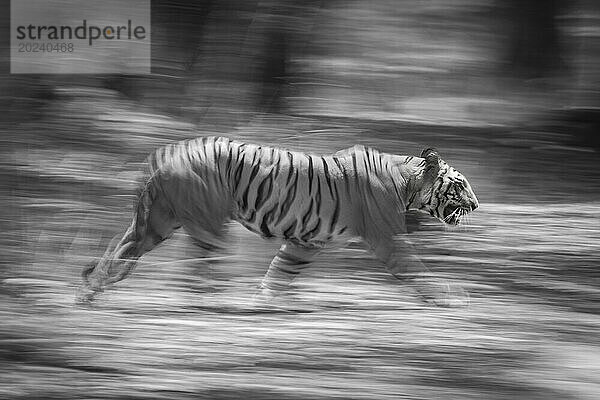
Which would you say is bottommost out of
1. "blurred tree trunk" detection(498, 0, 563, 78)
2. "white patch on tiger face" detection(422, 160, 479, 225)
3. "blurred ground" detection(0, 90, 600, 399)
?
"blurred ground" detection(0, 90, 600, 399)

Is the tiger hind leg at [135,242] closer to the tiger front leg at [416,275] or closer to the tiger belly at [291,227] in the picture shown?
the tiger belly at [291,227]

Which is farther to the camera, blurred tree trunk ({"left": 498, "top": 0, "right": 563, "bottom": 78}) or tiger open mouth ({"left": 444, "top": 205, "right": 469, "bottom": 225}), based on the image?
blurred tree trunk ({"left": 498, "top": 0, "right": 563, "bottom": 78})

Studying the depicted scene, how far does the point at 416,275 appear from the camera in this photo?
3.93 metres

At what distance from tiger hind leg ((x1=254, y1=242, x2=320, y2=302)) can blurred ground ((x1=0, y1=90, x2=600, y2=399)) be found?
42 millimetres

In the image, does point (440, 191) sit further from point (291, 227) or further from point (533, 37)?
point (533, 37)

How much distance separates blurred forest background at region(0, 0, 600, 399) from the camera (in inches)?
141

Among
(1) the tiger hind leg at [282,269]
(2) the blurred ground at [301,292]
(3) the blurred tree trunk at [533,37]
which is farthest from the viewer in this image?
(3) the blurred tree trunk at [533,37]

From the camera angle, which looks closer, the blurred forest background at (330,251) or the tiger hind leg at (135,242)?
the blurred forest background at (330,251)

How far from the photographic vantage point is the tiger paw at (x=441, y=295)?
3916 mm

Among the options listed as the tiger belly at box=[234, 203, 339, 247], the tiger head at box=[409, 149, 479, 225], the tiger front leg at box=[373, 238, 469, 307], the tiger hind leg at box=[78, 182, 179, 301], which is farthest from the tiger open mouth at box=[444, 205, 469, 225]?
the tiger hind leg at box=[78, 182, 179, 301]

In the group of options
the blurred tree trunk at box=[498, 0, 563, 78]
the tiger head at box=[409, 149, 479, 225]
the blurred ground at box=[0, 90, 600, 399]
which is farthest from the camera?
the blurred tree trunk at box=[498, 0, 563, 78]

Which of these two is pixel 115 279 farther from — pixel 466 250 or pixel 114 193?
pixel 466 250

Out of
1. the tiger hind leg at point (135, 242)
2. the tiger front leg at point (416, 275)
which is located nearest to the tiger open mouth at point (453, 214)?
the tiger front leg at point (416, 275)

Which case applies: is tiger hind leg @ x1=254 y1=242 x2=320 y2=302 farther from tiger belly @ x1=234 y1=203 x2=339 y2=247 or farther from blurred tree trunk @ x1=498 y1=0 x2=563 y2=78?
blurred tree trunk @ x1=498 y1=0 x2=563 y2=78
